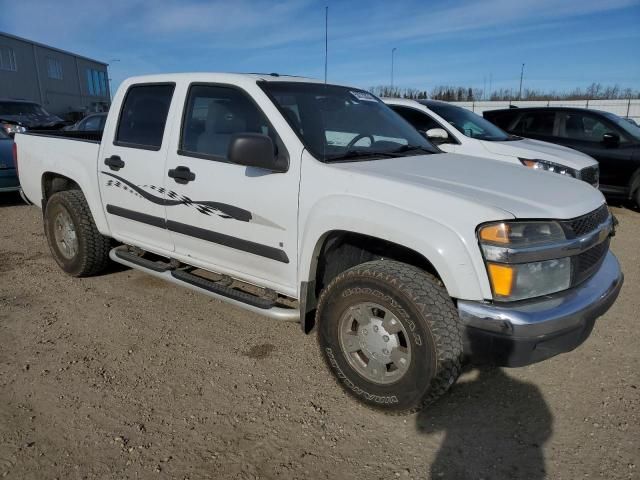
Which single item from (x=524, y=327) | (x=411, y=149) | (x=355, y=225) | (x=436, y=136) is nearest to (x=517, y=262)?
(x=524, y=327)

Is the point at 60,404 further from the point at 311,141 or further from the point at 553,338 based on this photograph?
the point at 553,338

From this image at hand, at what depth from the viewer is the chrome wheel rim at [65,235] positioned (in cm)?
491

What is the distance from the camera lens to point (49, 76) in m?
35.2

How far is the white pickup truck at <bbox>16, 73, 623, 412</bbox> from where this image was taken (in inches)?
98.7

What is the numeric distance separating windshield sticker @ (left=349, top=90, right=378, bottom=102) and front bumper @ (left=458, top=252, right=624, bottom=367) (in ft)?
6.96

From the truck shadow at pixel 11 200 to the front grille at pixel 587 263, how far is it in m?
8.96

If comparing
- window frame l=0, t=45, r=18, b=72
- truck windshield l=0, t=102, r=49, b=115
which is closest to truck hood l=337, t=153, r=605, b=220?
truck windshield l=0, t=102, r=49, b=115

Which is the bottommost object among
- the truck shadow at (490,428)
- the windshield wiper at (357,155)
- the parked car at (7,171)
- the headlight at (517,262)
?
the truck shadow at (490,428)

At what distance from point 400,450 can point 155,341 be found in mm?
2039

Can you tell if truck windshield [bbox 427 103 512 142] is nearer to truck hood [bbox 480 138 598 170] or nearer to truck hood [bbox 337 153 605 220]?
truck hood [bbox 480 138 598 170]

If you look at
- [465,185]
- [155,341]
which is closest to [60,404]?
[155,341]

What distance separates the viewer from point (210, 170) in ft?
11.5

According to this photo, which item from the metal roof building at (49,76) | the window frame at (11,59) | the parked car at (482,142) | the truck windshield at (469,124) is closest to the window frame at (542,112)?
the parked car at (482,142)

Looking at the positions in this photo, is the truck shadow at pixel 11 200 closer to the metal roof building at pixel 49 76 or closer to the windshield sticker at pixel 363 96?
the windshield sticker at pixel 363 96
